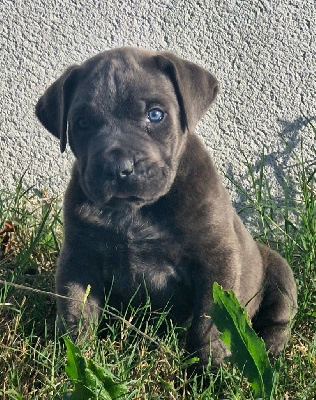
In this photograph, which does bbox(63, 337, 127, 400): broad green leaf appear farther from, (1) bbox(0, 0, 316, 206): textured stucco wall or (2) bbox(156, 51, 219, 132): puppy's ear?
(1) bbox(0, 0, 316, 206): textured stucco wall

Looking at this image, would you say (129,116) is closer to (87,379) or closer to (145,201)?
(145,201)

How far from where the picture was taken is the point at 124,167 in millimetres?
3238

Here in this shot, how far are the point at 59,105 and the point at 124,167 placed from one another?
711mm

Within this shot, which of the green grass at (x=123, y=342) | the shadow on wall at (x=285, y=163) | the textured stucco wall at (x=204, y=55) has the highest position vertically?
the textured stucco wall at (x=204, y=55)

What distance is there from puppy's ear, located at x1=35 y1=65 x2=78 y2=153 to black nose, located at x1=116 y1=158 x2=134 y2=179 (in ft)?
1.93

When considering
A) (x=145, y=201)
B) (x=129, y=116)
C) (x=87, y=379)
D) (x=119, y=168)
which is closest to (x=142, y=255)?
(x=145, y=201)

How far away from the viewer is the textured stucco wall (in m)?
5.01

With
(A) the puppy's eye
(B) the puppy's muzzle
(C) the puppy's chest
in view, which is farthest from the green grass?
(A) the puppy's eye

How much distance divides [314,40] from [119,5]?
135cm

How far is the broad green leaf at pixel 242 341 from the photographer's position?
2.84m

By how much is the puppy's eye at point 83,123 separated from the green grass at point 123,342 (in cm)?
81

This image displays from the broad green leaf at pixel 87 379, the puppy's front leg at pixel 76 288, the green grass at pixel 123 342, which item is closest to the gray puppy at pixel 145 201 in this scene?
the puppy's front leg at pixel 76 288

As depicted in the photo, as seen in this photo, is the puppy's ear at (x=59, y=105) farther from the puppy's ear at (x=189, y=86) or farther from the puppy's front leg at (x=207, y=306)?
the puppy's front leg at (x=207, y=306)

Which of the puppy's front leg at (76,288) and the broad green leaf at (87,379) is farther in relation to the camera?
the puppy's front leg at (76,288)
